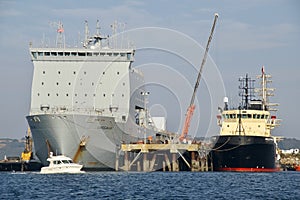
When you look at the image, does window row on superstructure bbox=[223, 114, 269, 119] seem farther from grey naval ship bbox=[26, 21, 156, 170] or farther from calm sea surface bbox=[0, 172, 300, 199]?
calm sea surface bbox=[0, 172, 300, 199]

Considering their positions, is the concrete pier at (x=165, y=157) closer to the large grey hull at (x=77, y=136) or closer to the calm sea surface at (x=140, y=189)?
Answer: the large grey hull at (x=77, y=136)

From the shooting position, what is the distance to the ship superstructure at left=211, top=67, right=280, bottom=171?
7744 cm

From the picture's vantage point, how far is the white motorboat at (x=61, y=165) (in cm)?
6612

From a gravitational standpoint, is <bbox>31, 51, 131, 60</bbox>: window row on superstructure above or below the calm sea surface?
above

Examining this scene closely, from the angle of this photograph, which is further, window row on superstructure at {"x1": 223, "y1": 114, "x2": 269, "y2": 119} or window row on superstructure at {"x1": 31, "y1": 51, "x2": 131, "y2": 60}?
window row on superstructure at {"x1": 223, "y1": 114, "x2": 269, "y2": 119}

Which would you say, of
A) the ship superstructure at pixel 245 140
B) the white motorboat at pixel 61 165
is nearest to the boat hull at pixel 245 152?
the ship superstructure at pixel 245 140

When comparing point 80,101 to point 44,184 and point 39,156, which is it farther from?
point 44,184

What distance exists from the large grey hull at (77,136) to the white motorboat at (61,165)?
1474 millimetres

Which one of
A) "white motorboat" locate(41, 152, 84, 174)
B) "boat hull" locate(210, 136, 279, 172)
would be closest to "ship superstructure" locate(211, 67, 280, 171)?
"boat hull" locate(210, 136, 279, 172)

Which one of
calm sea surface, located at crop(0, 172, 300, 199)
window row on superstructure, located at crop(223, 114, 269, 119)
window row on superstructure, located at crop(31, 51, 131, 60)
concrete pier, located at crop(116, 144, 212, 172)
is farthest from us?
window row on superstructure, located at crop(223, 114, 269, 119)

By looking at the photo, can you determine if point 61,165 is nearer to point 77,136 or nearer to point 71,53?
point 77,136

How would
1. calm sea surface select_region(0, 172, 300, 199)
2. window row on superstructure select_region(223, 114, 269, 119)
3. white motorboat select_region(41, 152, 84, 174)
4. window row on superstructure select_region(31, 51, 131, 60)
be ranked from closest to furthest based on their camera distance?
calm sea surface select_region(0, 172, 300, 199)
white motorboat select_region(41, 152, 84, 174)
window row on superstructure select_region(31, 51, 131, 60)
window row on superstructure select_region(223, 114, 269, 119)

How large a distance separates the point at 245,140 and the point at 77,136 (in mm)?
17740

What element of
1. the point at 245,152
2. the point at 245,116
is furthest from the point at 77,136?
the point at 245,116
